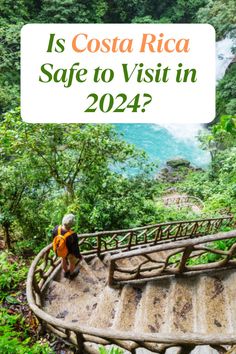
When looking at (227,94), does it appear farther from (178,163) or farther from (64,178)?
(64,178)

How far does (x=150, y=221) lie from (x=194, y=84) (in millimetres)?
4548

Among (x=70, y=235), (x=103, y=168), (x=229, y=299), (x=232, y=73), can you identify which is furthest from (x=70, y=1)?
(x=229, y=299)

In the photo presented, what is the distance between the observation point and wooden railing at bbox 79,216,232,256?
6.70 m

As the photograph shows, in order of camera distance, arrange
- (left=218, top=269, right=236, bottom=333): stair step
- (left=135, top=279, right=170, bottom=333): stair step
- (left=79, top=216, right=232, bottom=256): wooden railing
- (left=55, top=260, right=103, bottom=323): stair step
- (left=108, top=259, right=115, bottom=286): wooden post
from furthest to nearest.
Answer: (left=79, top=216, right=232, bottom=256): wooden railing
(left=55, top=260, right=103, bottom=323): stair step
(left=108, top=259, right=115, bottom=286): wooden post
(left=135, top=279, right=170, bottom=333): stair step
(left=218, top=269, right=236, bottom=333): stair step

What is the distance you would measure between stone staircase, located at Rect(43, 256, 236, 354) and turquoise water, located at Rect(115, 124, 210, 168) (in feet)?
59.5

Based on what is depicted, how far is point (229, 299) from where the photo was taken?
3760 millimetres

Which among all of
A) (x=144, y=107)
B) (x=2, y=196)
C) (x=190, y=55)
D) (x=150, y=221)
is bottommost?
(x=150, y=221)

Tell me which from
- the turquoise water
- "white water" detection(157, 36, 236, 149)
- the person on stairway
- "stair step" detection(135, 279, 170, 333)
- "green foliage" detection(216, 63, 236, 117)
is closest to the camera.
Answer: "stair step" detection(135, 279, 170, 333)

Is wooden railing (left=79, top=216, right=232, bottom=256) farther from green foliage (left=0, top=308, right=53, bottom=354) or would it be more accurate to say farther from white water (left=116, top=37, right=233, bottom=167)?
white water (left=116, top=37, right=233, bottom=167)

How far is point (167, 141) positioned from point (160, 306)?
69.0ft

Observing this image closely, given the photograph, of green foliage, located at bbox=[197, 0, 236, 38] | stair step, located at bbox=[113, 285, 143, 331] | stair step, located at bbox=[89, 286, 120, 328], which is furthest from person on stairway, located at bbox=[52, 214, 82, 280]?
green foliage, located at bbox=[197, 0, 236, 38]

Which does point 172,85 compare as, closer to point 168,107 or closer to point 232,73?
point 168,107

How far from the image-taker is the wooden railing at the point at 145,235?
22.0ft

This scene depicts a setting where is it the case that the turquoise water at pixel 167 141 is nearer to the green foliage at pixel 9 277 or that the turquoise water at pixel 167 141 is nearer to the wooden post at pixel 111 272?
the green foliage at pixel 9 277
